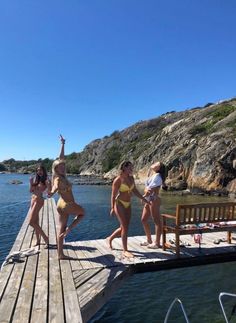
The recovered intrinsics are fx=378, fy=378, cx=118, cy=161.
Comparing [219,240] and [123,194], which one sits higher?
[123,194]

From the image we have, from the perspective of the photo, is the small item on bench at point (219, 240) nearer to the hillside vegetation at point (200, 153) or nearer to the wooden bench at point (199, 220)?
the wooden bench at point (199, 220)

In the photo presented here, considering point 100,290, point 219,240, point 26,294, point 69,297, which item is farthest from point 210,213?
point 26,294

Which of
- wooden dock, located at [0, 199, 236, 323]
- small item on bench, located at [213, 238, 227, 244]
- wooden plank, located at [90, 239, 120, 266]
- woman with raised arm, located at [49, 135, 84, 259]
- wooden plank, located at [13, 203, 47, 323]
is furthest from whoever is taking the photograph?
small item on bench, located at [213, 238, 227, 244]

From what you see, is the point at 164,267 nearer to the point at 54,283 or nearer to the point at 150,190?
the point at 150,190

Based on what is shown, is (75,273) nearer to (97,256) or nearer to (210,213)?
(97,256)

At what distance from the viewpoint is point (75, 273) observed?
26.1 feet

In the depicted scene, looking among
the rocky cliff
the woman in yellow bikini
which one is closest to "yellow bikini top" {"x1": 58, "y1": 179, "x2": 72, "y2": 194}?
the woman in yellow bikini

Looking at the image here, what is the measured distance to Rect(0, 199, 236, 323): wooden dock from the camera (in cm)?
613

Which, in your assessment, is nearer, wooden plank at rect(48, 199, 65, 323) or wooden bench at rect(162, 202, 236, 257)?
wooden plank at rect(48, 199, 65, 323)

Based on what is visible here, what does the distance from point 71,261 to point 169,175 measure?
149 ft

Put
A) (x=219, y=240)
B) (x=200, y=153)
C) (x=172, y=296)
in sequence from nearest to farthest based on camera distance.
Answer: (x=172, y=296) < (x=219, y=240) < (x=200, y=153)

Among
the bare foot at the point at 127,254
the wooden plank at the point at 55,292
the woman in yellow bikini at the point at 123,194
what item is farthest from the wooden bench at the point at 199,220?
the wooden plank at the point at 55,292

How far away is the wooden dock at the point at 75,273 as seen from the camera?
613 centimetres

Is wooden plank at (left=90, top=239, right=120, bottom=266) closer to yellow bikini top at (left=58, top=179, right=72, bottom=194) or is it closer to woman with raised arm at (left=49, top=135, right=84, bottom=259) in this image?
woman with raised arm at (left=49, top=135, right=84, bottom=259)
